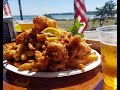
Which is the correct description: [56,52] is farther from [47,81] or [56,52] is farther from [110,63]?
[110,63]

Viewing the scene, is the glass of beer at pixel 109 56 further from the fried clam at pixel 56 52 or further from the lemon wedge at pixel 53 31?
the lemon wedge at pixel 53 31

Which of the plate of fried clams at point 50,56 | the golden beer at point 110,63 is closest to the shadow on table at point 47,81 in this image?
the plate of fried clams at point 50,56

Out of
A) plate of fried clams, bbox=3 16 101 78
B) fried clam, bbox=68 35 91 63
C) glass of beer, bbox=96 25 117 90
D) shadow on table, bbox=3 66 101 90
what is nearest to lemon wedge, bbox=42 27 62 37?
plate of fried clams, bbox=3 16 101 78

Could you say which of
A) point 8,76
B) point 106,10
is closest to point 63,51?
point 8,76

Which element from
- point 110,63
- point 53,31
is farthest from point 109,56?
point 53,31

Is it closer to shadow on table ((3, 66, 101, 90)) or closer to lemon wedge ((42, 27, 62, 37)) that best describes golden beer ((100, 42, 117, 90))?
shadow on table ((3, 66, 101, 90))

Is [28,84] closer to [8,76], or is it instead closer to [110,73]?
[8,76]
